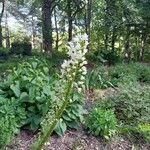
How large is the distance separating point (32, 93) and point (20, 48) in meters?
13.0

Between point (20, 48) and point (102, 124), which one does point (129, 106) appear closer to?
point (102, 124)

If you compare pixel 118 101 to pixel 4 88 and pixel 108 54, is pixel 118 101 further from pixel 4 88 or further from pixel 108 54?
pixel 108 54

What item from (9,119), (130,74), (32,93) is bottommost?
(130,74)

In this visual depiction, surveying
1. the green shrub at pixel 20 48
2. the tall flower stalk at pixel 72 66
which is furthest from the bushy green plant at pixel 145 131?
the green shrub at pixel 20 48

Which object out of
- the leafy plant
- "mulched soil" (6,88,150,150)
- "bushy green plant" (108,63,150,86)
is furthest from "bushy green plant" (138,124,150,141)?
"bushy green plant" (108,63,150,86)

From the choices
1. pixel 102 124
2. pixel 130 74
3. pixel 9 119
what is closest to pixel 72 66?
pixel 9 119

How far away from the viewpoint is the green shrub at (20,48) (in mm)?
18672

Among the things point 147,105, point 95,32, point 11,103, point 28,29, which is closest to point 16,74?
point 11,103

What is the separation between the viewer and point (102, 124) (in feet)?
20.2

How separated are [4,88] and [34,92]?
22.8 inches

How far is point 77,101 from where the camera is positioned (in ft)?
20.8

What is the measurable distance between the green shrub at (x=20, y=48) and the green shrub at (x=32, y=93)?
1235 centimetres

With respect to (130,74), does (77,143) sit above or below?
below

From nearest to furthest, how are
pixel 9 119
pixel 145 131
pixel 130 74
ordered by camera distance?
pixel 9 119 → pixel 145 131 → pixel 130 74
